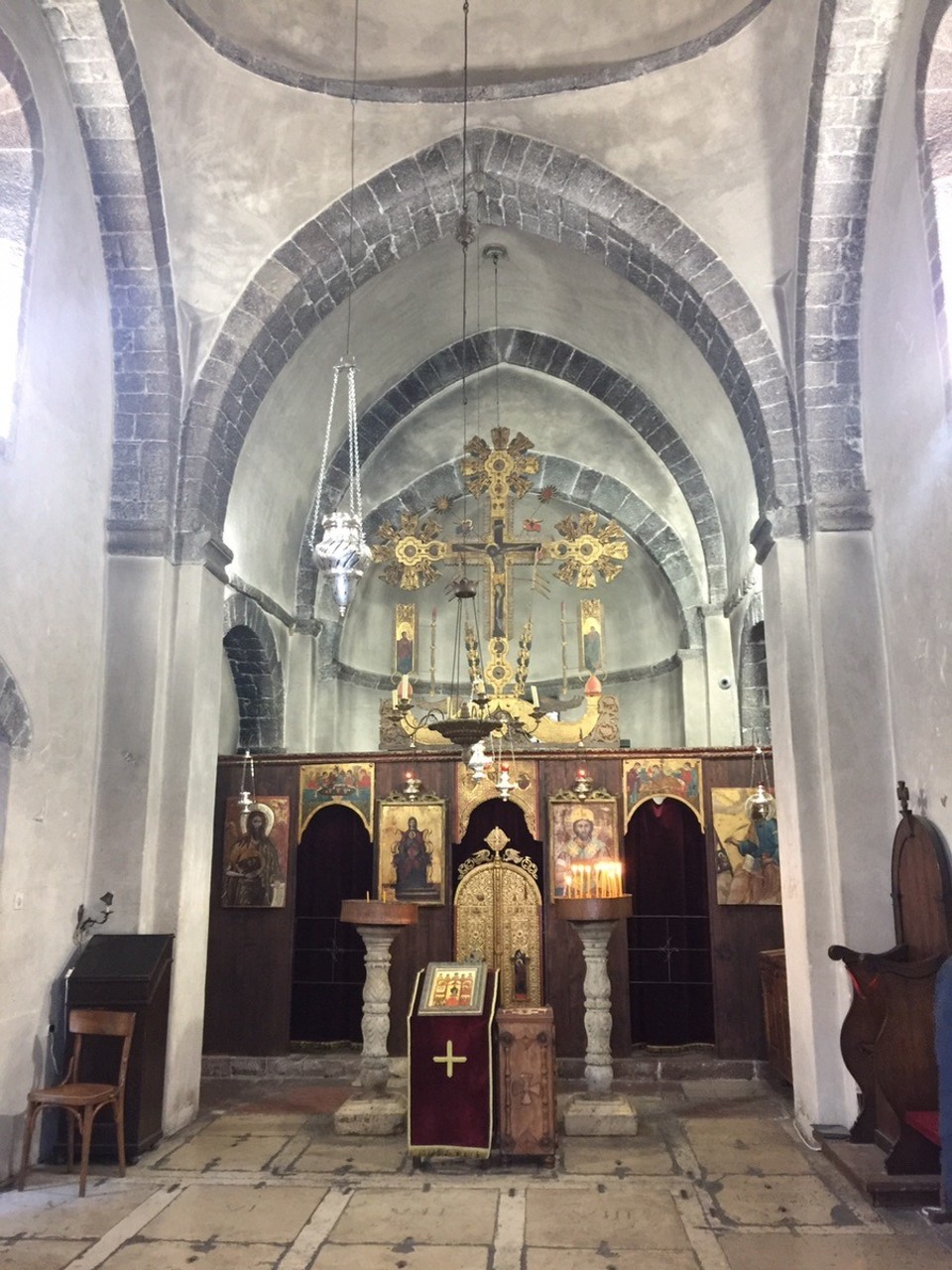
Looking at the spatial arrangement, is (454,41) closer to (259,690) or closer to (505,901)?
(259,690)

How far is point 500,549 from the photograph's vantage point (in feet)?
34.5

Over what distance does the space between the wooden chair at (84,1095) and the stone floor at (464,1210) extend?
0.19 metres

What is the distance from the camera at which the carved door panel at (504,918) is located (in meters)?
9.00

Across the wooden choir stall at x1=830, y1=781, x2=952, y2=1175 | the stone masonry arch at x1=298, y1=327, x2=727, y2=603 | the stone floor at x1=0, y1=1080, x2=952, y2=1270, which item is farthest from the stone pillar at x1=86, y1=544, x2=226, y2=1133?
the wooden choir stall at x1=830, y1=781, x2=952, y2=1175

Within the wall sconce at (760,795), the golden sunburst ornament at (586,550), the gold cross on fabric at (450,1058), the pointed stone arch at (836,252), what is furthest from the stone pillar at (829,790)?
the golden sunburst ornament at (586,550)

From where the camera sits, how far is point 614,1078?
8523mm

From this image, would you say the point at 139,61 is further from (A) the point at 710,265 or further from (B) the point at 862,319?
(B) the point at 862,319

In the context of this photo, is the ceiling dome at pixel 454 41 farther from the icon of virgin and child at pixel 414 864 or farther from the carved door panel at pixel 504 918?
the carved door panel at pixel 504 918

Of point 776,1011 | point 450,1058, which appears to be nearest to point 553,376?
point 776,1011

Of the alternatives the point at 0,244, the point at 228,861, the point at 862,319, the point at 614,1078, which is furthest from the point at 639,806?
the point at 0,244

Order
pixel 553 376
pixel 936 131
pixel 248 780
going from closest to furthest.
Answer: pixel 936 131 → pixel 248 780 → pixel 553 376

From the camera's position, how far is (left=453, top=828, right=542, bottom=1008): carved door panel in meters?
9.00

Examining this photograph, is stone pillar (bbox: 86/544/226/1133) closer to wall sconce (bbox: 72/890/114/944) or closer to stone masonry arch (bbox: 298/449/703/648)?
wall sconce (bbox: 72/890/114/944)

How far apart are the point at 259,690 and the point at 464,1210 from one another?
697cm
